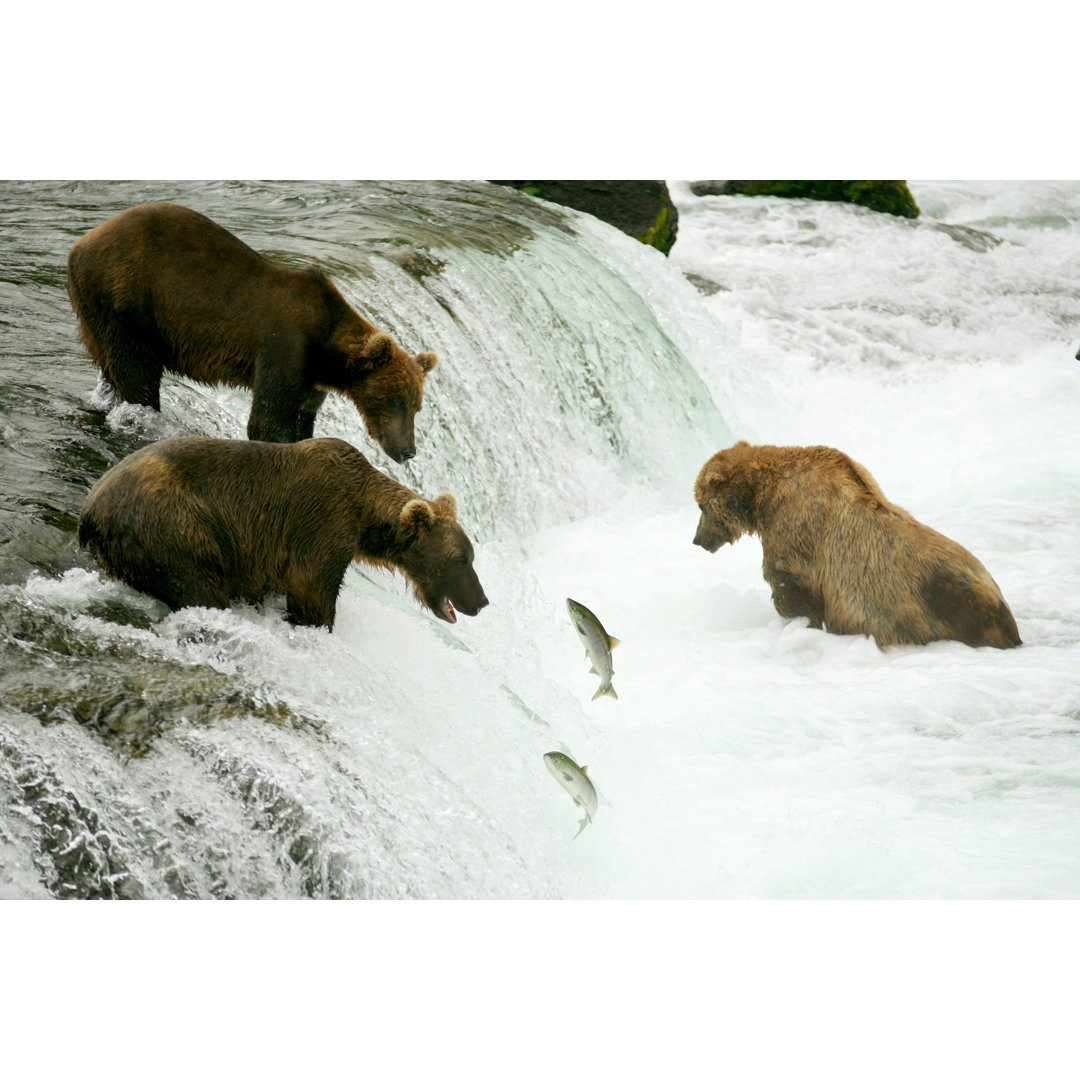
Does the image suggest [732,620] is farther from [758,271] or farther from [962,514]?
[758,271]

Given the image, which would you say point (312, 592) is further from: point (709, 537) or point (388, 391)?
point (709, 537)

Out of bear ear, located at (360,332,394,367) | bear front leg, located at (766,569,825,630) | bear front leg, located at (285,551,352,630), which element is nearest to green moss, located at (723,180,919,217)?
bear front leg, located at (766,569,825,630)

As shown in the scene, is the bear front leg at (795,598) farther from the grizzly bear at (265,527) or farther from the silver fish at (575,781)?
the silver fish at (575,781)

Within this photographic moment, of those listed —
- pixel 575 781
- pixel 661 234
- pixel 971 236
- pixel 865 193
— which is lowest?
pixel 575 781

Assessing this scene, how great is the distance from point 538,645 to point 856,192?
8571mm

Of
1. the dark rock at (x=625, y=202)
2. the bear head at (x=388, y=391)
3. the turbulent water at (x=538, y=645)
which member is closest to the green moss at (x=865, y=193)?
the dark rock at (x=625, y=202)

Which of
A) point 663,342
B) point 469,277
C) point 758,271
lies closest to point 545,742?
point 469,277

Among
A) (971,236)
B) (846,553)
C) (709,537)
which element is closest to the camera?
(846,553)

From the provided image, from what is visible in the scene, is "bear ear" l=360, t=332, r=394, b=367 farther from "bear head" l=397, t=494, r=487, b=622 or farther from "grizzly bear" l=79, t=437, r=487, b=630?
"bear head" l=397, t=494, r=487, b=622

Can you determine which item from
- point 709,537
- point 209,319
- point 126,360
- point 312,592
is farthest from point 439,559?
point 709,537

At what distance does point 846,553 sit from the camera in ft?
16.9

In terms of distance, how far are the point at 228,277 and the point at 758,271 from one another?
25.0 feet

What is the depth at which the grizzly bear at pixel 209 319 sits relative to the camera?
4379 mm

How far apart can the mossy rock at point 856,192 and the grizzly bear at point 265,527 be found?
9.53 m
